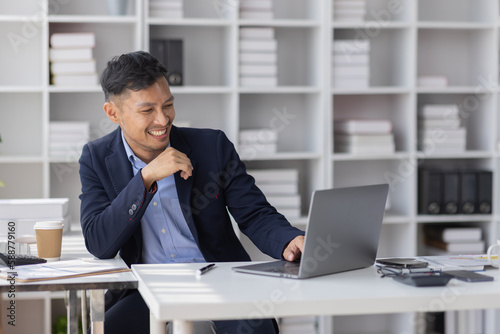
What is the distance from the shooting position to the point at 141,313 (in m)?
2.05

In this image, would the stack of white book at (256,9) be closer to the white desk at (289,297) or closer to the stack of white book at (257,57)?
the stack of white book at (257,57)

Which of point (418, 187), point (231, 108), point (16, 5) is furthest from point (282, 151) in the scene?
point (16, 5)

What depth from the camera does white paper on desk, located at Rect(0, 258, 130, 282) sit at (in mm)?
1642

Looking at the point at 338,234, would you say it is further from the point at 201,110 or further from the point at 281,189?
the point at 201,110

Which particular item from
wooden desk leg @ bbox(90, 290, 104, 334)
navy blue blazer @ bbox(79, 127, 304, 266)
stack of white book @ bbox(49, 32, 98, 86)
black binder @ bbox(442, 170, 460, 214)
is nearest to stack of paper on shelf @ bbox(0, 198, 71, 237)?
navy blue blazer @ bbox(79, 127, 304, 266)

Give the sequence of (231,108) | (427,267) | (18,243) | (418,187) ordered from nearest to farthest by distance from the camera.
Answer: (427,267)
(18,243)
(231,108)
(418,187)

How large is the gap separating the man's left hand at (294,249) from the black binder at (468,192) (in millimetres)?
2074

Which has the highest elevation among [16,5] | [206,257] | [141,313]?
[16,5]

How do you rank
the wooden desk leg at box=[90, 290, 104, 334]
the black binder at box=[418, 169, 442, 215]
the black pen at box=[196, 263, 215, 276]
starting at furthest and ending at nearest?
the black binder at box=[418, 169, 442, 215], the wooden desk leg at box=[90, 290, 104, 334], the black pen at box=[196, 263, 215, 276]

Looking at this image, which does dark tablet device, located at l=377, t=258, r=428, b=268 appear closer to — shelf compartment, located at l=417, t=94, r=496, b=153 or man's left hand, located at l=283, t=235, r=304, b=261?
man's left hand, located at l=283, t=235, r=304, b=261

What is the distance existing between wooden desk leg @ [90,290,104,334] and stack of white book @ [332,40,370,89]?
2182 millimetres

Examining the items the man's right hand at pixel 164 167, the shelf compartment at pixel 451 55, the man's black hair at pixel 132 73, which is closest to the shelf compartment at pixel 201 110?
the shelf compartment at pixel 451 55

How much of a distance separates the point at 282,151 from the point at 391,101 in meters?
0.72

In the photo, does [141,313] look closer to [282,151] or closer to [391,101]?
[282,151]
